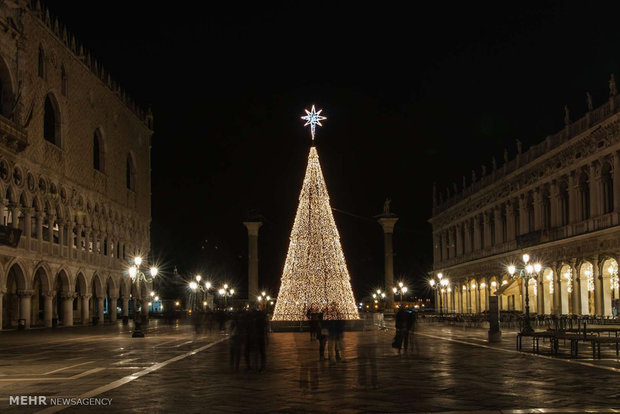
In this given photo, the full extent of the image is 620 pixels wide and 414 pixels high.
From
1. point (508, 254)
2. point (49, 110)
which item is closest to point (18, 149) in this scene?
point (49, 110)

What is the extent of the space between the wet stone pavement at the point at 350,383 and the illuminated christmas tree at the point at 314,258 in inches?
457

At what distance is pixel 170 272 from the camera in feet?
345

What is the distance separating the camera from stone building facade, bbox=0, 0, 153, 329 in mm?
43062

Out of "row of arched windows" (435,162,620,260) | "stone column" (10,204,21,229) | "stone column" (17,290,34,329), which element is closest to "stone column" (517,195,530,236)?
"row of arched windows" (435,162,620,260)

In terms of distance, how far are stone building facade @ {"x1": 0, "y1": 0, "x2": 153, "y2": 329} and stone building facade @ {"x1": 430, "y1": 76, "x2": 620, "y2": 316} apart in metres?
28.5

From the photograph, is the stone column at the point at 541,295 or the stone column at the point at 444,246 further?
the stone column at the point at 444,246

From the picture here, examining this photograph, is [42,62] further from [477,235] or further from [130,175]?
[477,235]

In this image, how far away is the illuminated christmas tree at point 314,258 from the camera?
3597cm

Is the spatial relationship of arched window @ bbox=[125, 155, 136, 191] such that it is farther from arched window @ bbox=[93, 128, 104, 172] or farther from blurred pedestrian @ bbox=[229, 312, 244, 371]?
blurred pedestrian @ bbox=[229, 312, 244, 371]

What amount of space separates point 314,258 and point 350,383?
20605mm

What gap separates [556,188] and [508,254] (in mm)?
10583

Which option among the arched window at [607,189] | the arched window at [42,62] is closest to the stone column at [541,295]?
the arched window at [607,189]

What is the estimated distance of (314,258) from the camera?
36.0 metres

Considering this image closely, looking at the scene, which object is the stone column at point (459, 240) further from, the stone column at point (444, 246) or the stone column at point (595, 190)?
the stone column at point (595, 190)
